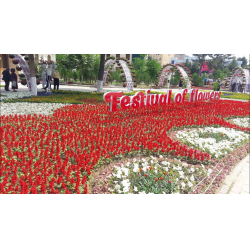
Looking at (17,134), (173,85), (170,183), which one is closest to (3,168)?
(17,134)

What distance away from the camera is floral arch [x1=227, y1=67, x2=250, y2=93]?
835 inches

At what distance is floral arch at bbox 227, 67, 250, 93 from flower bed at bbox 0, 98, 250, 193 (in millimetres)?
17894

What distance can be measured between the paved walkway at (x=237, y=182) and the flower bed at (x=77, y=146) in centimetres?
43

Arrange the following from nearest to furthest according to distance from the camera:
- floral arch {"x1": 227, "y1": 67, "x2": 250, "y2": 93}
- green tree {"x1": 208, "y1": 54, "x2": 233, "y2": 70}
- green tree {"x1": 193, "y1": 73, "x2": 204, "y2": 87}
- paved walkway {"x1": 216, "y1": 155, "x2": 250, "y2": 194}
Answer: paved walkway {"x1": 216, "y1": 155, "x2": 250, "y2": 194}, floral arch {"x1": 227, "y1": 67, "x2": 250, "y2": 93}, green tree {"x1": 193, "y1": 73, "x2": 204, "y2": 87}, green tree {"x1": 208, "y1": 54, "x2": 233, "y2": 70}

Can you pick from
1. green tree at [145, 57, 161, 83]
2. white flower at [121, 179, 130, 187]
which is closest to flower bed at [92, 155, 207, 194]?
white flower at [121, 179, 130, 187]

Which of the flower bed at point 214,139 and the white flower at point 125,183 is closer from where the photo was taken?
the white flower at point 125,183

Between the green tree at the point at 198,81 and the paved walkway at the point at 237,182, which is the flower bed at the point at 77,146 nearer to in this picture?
the paved walkway at the point at 237,182

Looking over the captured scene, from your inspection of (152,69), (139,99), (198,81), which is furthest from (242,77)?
(139,99)

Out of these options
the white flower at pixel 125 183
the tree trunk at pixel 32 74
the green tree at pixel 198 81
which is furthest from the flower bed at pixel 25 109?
the green tree at pixel 198 81

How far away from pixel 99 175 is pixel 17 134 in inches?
87.1

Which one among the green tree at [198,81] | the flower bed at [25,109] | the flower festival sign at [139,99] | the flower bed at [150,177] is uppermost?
the green tree at [198,81]

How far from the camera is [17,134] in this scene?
169 inches

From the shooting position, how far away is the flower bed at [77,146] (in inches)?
117

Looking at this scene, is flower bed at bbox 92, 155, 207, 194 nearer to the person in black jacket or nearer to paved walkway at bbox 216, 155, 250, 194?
paved walkway at bbox 216, 155, 250, 194
